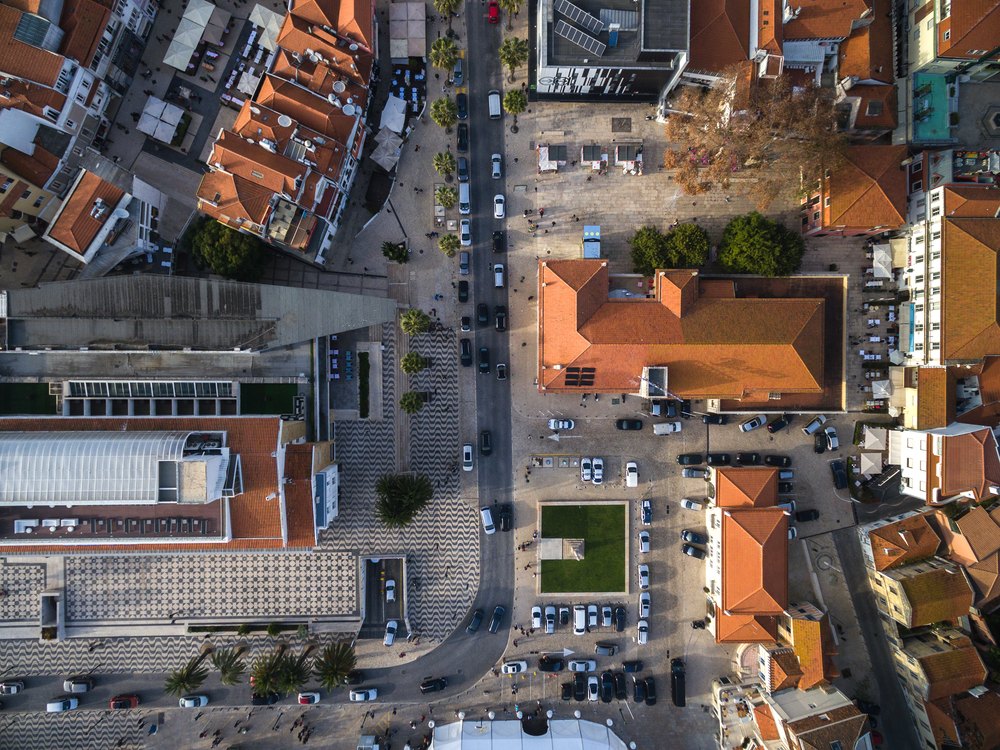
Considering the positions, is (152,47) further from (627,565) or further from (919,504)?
(919,504)

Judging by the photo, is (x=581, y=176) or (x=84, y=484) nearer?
(x=84, y=484)

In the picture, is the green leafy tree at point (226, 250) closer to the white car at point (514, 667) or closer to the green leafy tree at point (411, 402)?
the green leafy tree at point (411, 402)

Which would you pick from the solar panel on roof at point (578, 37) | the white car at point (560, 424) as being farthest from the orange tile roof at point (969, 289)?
the solar panel on roof at point (578, 37)

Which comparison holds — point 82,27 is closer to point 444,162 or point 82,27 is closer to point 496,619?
point 444,162

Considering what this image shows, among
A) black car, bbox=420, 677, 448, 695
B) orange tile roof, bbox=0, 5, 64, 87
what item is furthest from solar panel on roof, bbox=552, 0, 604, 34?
black car, bbox=420, 677, 448, 695

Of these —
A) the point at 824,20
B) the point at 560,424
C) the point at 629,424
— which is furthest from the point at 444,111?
the point at 824,20

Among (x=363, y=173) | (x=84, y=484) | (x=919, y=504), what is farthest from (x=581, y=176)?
(x=84, y=484)

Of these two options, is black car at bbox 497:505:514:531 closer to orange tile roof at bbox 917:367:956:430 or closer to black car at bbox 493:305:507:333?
black car at bbox 493:305:507:333
